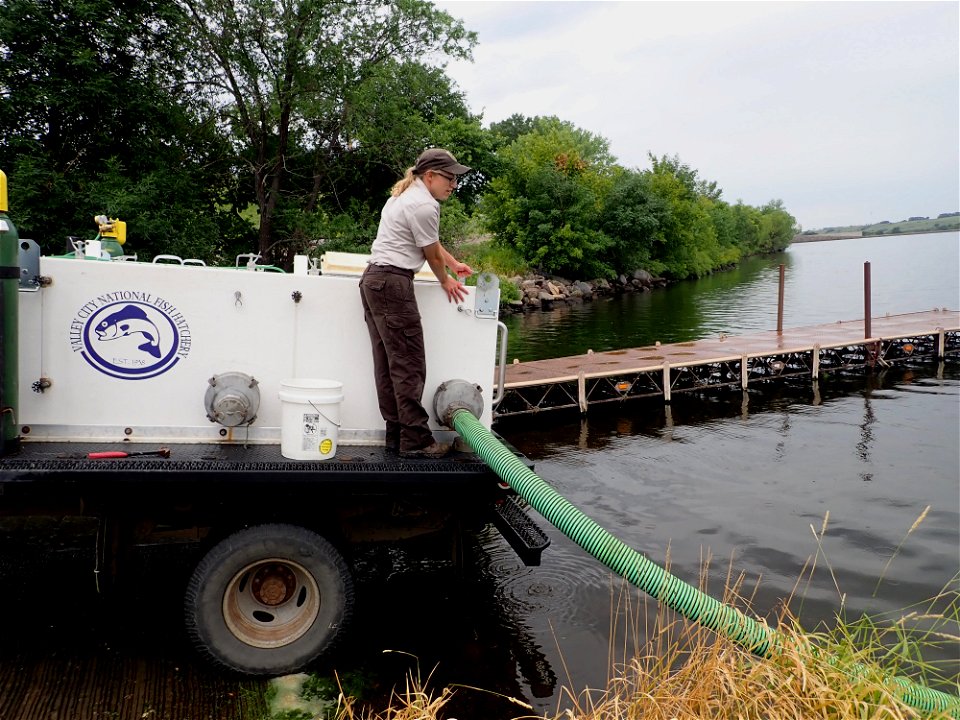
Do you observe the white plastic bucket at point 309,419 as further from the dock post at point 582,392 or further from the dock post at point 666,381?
the dock post at point 666,381

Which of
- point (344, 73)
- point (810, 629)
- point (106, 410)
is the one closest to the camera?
point (106, 410)

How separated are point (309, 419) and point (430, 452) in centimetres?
81

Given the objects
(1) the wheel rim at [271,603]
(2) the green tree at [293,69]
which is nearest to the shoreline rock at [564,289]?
(2) the green tree at [293,69]

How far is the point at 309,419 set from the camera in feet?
14.3

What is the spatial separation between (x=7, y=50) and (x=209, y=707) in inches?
743

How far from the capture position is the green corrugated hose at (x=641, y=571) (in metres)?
3.63

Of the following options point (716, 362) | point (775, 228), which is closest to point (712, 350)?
point (716, 362)

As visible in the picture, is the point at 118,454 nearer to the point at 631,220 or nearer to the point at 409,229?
the point at 409,229

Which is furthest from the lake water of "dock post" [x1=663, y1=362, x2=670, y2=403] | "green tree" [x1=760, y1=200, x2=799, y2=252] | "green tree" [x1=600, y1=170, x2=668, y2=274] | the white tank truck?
"green tree" [x1=760, y1=200, x2=799, y2=252]

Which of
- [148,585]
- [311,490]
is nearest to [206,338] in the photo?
[311,490]

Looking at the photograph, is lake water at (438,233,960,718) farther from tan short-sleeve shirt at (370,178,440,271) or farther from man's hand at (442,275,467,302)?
tan short-sleeve shirt at (370,178,440,271)

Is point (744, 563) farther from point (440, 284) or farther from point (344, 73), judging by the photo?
point (344, 73)

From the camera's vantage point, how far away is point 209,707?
12.9 ft

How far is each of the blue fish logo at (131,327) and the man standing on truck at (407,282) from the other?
4.33 feet
